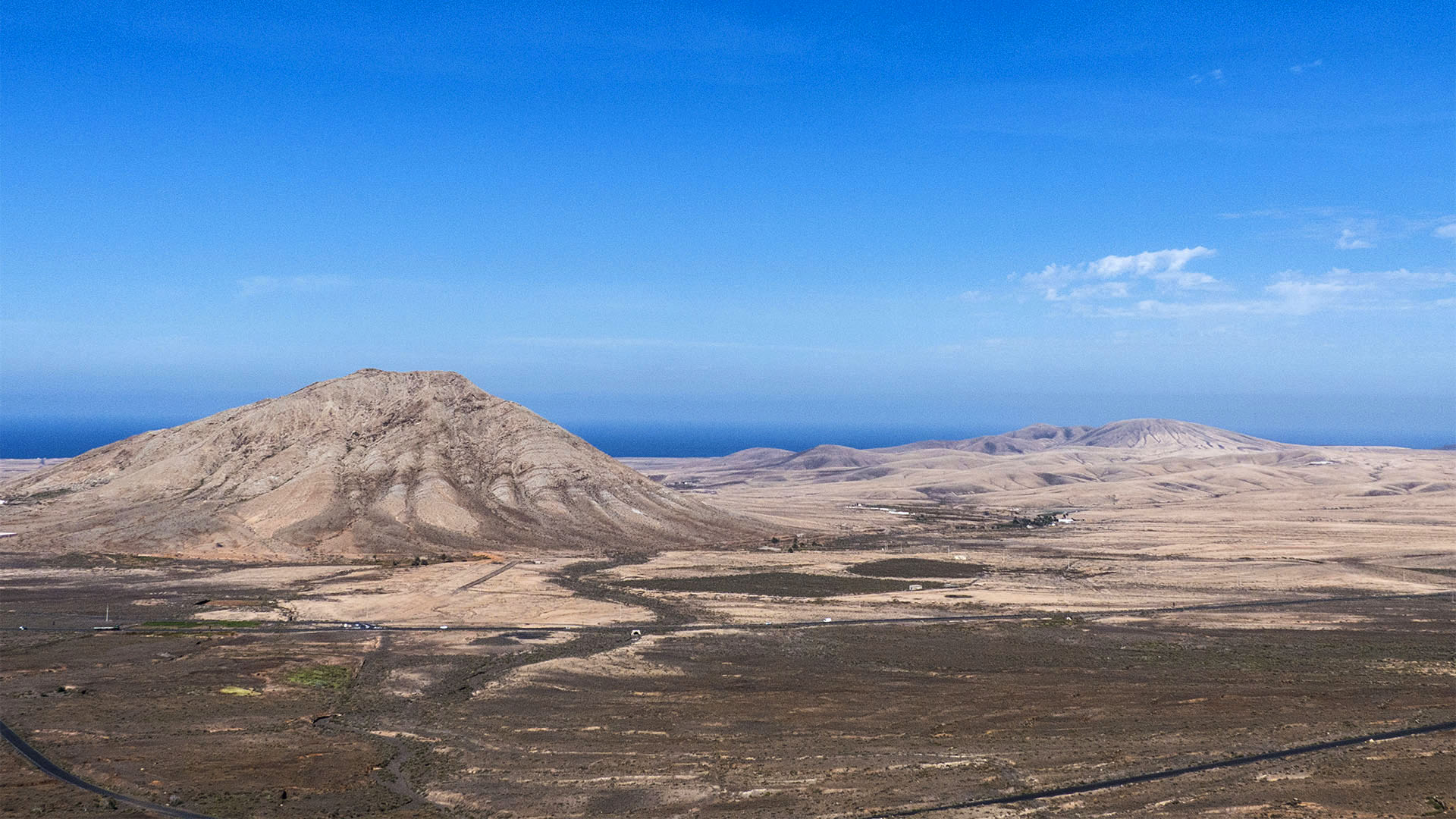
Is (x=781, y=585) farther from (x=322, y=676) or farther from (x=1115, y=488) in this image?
(x=1115, y=488)

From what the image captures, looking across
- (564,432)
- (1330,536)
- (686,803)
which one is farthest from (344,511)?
(1330,536)

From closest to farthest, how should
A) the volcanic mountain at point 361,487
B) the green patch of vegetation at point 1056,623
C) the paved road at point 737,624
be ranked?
the paved road at point 737,624 → the green patch of vegetation at point 1056,623 → the volcanic mountain at point 361,487

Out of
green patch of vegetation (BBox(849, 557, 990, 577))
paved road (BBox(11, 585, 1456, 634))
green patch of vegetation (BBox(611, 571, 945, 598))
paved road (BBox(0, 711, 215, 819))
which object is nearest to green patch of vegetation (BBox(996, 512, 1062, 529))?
→ green patch of vegetation (BBox(849, 557, 990, 577))

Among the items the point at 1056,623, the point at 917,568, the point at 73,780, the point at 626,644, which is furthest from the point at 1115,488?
the point at 73,780

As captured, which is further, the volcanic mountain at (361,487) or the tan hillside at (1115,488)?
the tan hillside at (1115,488)

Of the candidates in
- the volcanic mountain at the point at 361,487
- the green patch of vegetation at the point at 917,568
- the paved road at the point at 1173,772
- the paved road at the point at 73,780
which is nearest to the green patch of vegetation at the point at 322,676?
the paved road at the point at 73,780

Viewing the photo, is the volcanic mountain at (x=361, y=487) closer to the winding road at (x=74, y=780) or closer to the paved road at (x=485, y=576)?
the paved road at (x=485, y=576)
